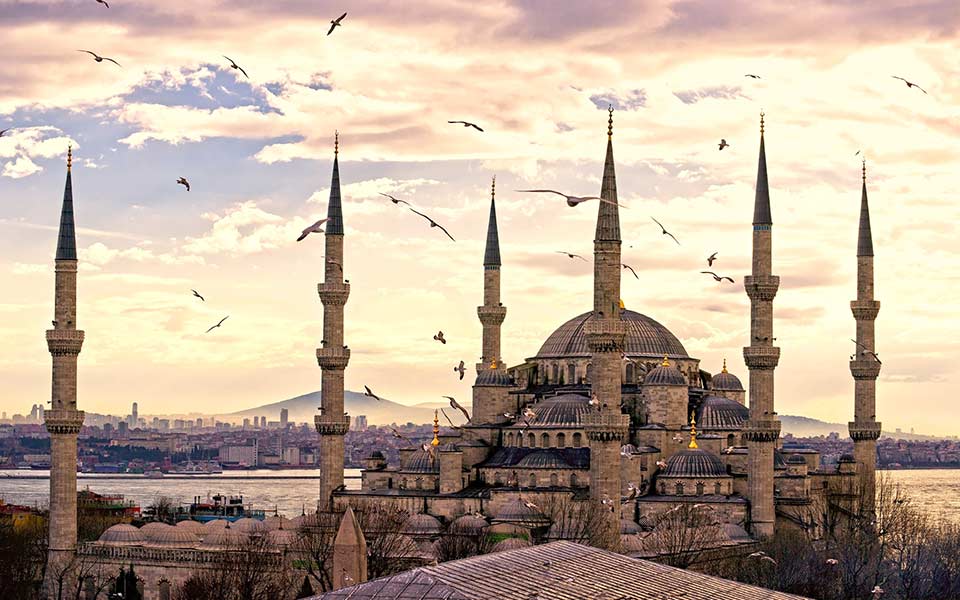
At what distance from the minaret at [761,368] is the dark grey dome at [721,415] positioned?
344cm

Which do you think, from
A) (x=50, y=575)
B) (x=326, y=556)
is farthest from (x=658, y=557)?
(x=50, y=575)

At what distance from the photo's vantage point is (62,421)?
54250 millimetres

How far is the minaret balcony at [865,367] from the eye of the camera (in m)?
64.2

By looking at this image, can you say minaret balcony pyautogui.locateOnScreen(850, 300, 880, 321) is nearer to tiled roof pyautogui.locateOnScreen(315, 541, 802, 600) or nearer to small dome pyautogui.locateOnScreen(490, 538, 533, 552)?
small dome pyautogui.locateOnScreen(490, 538, 533, 552)

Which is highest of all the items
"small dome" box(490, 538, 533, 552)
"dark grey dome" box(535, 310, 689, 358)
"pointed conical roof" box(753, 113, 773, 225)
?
"pointed conical roof" box(753, 113, 773, 225)

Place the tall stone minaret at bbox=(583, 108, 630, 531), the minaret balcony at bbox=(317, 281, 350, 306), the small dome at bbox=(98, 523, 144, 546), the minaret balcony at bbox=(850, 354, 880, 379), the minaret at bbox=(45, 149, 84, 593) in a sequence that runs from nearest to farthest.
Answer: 1. the tall stone minaret at bbox=(583, 108, 630, 531)
2. the minaret at bbox=(45, 149, 84, 593)
3. the small dome at bbox=(98, 523, 144, 546)
4. the minaret balcony at bbox=(317, 281, 350, 306)
5. the minaret balcony at bbox=(850, 354, 880, 379)

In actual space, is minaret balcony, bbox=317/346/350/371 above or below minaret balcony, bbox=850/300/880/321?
below

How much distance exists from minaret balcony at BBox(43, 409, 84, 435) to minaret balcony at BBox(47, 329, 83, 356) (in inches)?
73.6

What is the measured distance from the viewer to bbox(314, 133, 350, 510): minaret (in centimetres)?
6081

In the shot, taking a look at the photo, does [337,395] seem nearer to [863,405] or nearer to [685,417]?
[685,417]

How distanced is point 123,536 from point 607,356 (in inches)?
731

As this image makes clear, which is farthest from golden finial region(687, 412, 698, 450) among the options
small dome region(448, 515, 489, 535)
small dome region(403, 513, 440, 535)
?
small dome region(403, 513, 440, 535)

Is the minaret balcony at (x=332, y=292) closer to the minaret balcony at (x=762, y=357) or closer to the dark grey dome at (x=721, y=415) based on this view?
the dark grey dome at (x=721, y=415)

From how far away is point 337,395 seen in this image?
2405 inches
